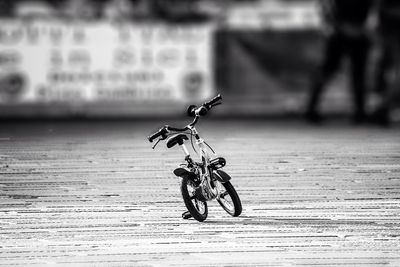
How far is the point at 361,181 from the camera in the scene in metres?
9.23

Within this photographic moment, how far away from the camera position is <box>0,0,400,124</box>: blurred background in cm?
1712

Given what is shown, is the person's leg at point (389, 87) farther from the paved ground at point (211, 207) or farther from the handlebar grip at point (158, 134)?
the handlebar grip at point (158, 134)

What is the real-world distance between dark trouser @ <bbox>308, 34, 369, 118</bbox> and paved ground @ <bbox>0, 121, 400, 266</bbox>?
1.93 m

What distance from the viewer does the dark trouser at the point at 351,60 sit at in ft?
48.8

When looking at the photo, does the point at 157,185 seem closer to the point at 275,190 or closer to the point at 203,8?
the point at 275,190

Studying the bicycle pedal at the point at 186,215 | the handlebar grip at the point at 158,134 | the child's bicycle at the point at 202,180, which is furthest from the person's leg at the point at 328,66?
the handlebar grip at the point at 158,134

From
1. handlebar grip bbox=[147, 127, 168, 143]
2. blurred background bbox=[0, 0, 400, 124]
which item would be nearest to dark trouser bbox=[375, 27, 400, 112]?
blurred background bbox=[0, 0, 400, 124]

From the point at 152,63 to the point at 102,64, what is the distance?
88cm

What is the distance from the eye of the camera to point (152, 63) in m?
17.4

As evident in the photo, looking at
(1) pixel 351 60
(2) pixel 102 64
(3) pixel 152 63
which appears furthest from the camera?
(3) pixel 152 63

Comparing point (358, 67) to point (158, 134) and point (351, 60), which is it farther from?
point (158, 134)

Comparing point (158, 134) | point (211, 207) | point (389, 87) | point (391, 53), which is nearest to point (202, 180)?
point (158, 134)

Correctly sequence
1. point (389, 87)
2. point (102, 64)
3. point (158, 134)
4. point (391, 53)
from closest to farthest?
point (158, 134), point (389, 87), point (391, 53), point (102, 64)

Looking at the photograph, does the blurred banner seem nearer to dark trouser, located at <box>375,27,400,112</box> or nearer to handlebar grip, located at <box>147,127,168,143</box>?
dark trouser, located at <box>375,27,400,112</box>
